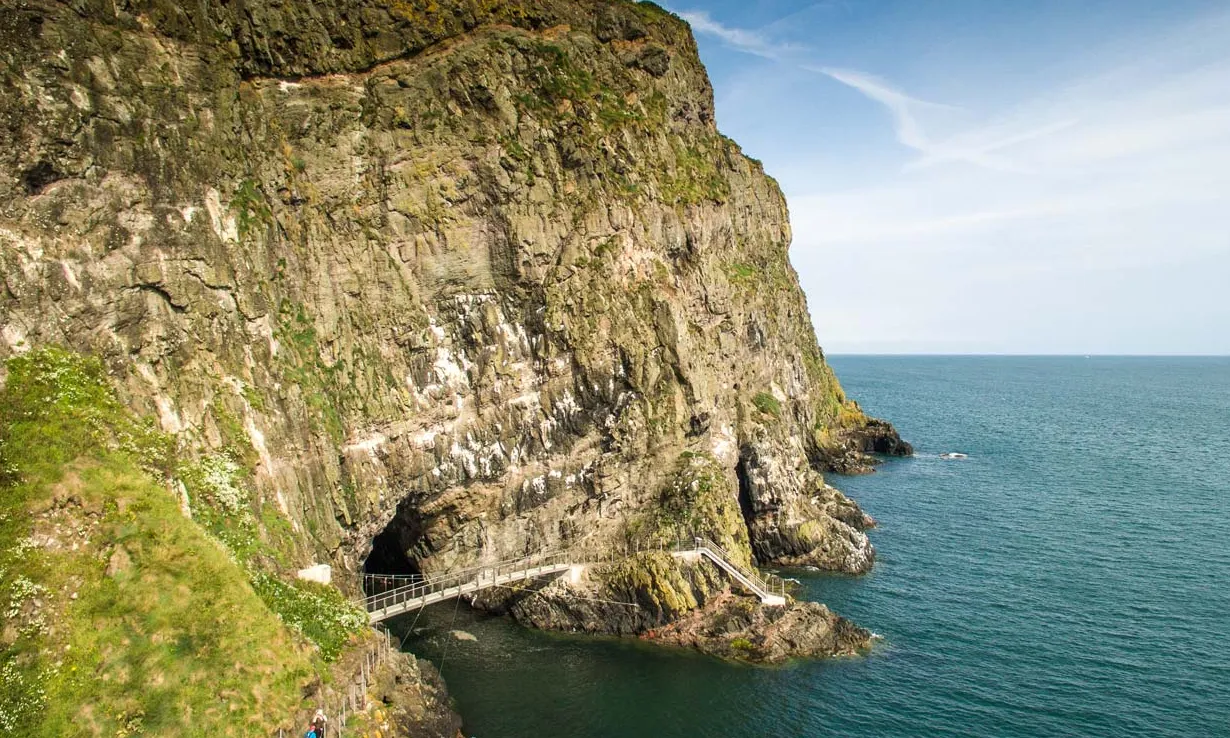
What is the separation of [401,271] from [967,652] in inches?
1690

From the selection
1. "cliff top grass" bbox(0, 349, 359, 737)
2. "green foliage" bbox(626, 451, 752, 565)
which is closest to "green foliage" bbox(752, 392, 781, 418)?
"green foliage" bbox(626, 451, 752, 565)

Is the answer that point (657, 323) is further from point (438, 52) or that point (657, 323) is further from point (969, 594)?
A: point (969, 594)

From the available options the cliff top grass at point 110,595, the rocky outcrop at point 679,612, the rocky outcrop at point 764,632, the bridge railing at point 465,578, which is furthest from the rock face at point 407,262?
the rocky outcrop at point 764,632

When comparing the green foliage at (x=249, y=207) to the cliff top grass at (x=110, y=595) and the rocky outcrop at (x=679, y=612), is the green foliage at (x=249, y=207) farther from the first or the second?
the rocky outcrop at (x=679, y=612)

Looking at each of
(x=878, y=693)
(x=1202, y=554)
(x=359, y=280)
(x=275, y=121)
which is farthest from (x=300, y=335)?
(x=1202, y=554)

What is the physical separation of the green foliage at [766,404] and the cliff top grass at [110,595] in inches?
1884

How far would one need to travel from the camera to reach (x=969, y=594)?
5753 cm

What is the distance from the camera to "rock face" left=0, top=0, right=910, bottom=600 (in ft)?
116

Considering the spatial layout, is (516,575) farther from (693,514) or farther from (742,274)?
(742,274)

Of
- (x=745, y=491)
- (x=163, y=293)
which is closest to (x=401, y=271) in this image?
(x=163, y=293)

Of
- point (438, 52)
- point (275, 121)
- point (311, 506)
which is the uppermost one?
point (438, 52)

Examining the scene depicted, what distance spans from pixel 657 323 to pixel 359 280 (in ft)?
70.5

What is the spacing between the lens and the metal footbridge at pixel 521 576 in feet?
162

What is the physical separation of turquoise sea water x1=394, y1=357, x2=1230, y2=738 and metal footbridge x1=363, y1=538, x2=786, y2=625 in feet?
10.1
